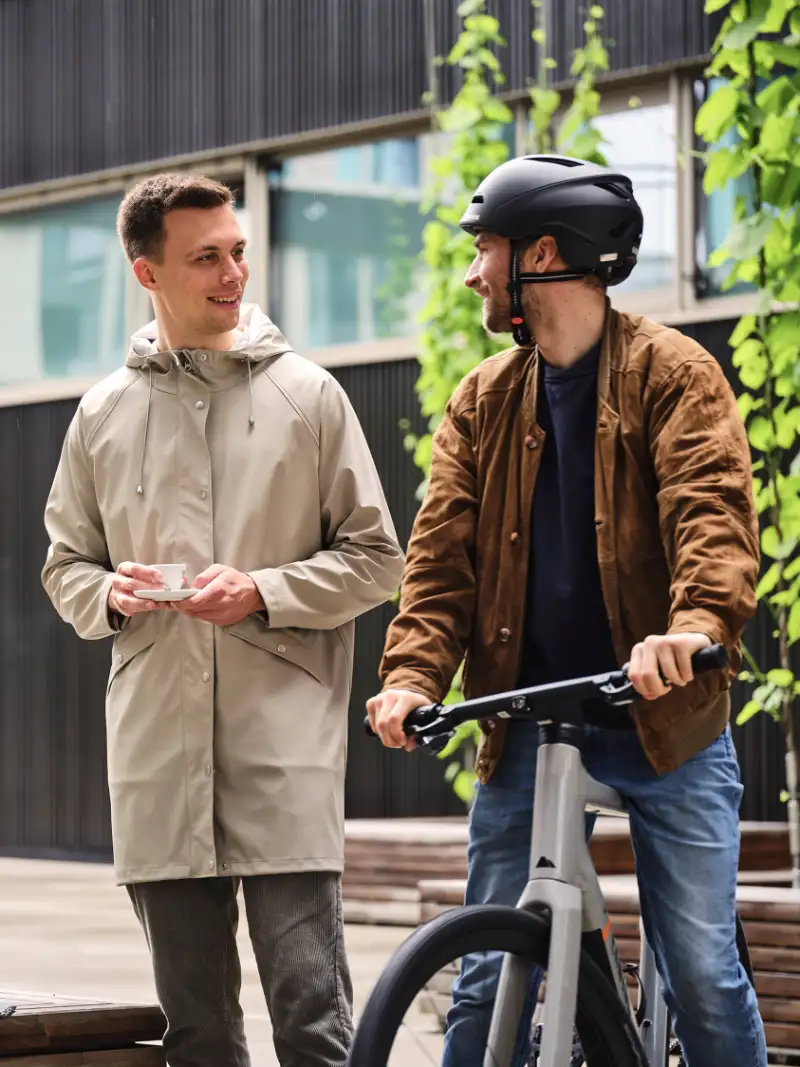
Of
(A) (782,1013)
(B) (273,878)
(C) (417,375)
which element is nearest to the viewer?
(B) (273,878)

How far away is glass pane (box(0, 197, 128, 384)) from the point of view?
34.8ft

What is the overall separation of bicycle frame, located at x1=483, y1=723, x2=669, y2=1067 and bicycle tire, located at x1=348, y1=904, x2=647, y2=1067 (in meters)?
0.03

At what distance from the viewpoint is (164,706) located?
287cm

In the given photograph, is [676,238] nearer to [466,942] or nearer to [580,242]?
[580,242]

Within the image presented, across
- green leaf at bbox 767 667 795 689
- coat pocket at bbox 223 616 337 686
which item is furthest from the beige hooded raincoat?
green leaf at bbox 767 667 795 689

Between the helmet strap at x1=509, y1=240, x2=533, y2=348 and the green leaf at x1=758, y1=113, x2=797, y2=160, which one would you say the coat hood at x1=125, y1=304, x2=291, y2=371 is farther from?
the green leaf at x1=758, y1=113, x2=797, y2=160

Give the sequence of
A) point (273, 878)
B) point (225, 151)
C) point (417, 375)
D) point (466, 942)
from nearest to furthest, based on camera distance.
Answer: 1. point (466, 942)
2. point (273, 878)
3. point (417, 375)
4. point (225, 151)

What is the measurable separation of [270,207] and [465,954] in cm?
815

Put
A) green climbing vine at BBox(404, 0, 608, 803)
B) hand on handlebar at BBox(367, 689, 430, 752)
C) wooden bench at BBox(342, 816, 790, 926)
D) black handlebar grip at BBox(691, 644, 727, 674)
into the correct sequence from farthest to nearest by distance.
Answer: green climbing vine at BBox(404, 0, 608, 803) → wooden bench at BBox(342, 816, 790, 926) → hand on handlebar at BBox(367, 689, 430, 752) → black handlebar grip at BBox(691, 644, 727, 674)

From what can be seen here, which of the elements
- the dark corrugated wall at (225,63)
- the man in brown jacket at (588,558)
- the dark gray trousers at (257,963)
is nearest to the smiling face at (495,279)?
the man in brown jacket at (588,558)

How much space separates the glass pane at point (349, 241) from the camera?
9359mm

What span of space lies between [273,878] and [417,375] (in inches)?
263

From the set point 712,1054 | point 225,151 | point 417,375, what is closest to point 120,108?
point 225,151

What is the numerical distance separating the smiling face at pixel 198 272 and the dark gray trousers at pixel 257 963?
0.89 m
